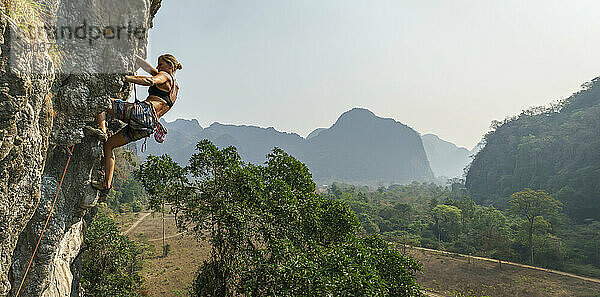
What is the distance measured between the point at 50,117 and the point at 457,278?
28212 mm

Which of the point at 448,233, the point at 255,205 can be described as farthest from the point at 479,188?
the point at 255,205

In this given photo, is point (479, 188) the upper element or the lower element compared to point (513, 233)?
upper

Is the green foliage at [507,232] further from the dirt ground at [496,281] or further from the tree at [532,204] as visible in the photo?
the dirt ground at [496,281]

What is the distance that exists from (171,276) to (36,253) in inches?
738

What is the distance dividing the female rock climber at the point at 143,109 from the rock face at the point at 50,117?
15cm

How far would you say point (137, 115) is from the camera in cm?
371

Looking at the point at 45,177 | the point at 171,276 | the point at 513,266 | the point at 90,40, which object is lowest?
the point at 513,266

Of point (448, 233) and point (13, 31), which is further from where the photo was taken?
point (448, 233)

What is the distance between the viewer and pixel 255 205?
7574 mm

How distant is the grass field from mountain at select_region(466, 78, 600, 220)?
23.1 meters

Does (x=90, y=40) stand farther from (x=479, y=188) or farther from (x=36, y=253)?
(x=479, y=188)

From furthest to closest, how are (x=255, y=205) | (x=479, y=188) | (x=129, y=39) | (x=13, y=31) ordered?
(x=479, y=188)
(x=255, y=205)
(x=129, y=39)
(x=13, y=31)

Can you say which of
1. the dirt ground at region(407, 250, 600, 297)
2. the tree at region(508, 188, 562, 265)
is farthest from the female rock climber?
the tree at region(508, 188, 562, 265)

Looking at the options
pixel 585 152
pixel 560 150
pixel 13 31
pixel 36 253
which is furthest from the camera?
pixel 560 150
